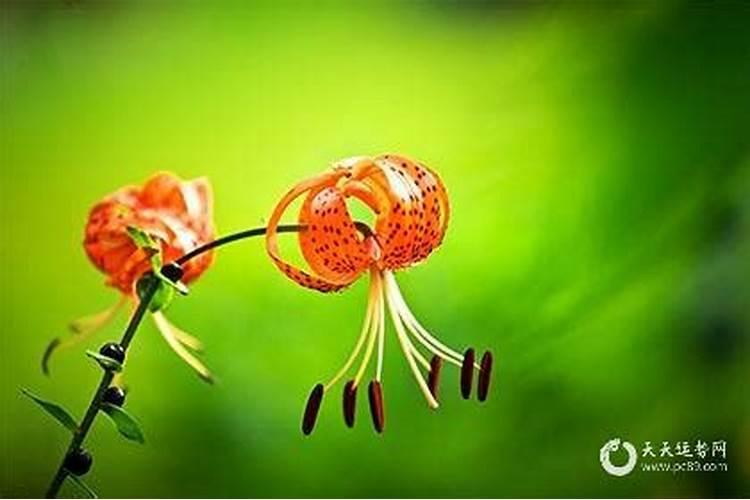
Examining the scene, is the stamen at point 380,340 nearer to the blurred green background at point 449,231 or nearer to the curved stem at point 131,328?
the blurred green background at point 449,231

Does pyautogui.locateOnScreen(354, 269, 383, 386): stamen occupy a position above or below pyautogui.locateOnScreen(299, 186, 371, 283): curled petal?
below

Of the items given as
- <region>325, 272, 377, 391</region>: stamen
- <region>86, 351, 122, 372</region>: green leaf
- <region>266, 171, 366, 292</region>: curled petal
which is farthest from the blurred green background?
<region>86, 351, 122, 372</region>: green leaf

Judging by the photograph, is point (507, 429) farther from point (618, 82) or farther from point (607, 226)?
point (618, 82)

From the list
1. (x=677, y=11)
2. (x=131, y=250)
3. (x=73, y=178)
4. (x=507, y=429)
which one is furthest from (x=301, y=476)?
(x=677, y=11)

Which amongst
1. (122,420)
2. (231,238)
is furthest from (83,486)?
(231,238)

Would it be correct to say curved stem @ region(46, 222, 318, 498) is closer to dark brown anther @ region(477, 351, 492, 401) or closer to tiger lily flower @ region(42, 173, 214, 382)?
tiger lily flower @ region(42, 173, 214, 382)
